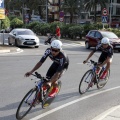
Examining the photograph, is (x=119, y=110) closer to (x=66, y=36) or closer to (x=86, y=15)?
(x=66, y=36)

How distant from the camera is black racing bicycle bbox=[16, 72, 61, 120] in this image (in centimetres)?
619

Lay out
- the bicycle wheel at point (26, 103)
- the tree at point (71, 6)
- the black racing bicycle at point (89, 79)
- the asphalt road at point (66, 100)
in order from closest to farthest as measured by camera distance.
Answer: the bicycle wheel at point (26, 103) → the asphalt road at point (66, 100) → the black racing bicycle at point (89, 79) → the tree at point (71, 6)

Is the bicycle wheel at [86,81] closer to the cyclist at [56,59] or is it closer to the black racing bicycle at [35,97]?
the cyclist at [56,59]

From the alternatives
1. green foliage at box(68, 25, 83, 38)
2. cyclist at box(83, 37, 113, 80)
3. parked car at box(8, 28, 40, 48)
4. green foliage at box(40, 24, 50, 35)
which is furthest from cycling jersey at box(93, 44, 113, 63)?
green foliage at box(40, 24, 50, 35)

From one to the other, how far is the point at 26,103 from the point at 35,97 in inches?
9.4

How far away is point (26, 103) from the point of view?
6.25m

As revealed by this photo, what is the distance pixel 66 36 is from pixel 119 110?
1354 inches

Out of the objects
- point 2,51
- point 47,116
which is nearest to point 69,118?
point 47,116

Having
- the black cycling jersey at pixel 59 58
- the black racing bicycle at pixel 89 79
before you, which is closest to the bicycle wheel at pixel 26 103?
the black cycling jersey at pixel 59 58

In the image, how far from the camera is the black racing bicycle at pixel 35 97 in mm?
6186

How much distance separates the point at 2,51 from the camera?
69.3 ft

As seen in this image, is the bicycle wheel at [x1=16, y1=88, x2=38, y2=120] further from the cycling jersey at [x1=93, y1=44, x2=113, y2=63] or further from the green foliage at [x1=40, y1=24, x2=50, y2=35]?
the green foliage at [x1=40, y1=24, x2=50, y2=35]

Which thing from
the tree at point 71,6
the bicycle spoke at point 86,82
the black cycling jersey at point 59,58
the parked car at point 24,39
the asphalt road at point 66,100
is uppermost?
the tree at point 71,6

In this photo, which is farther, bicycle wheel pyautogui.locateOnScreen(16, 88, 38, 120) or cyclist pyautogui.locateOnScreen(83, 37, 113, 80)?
cyclist pyautogui.locateOnScreen(83, 37, 113, 80)
